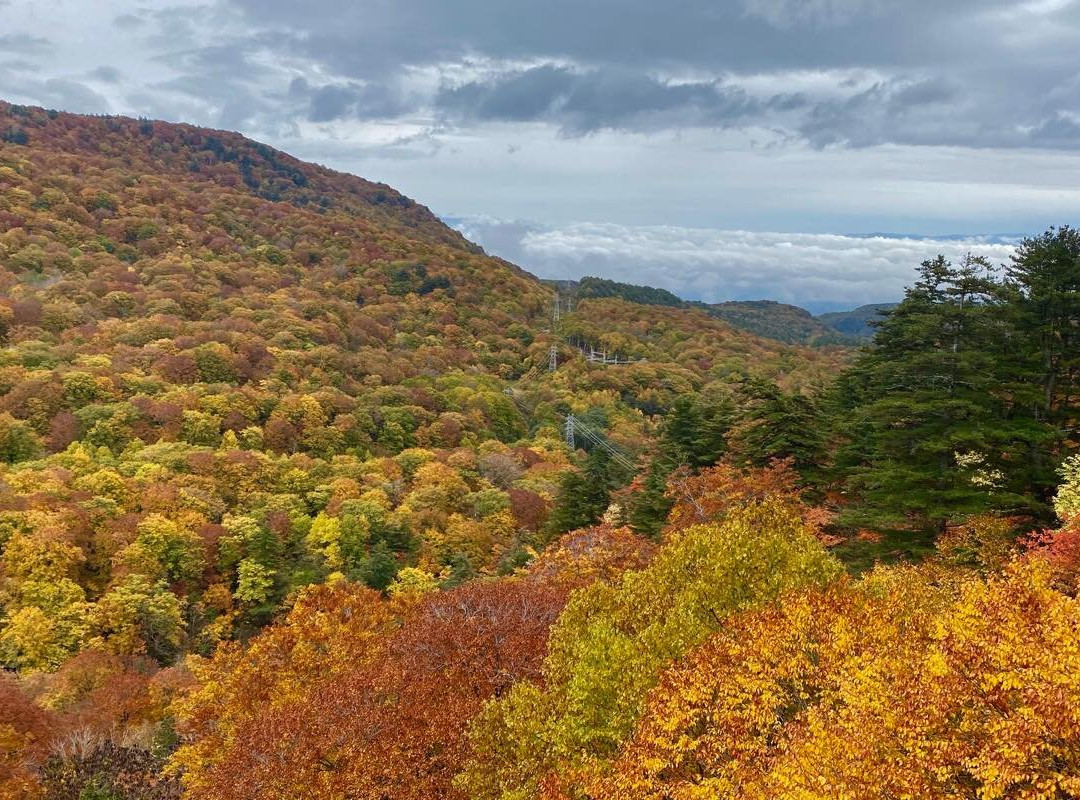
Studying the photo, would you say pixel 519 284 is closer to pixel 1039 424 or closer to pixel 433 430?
pixel 433 430

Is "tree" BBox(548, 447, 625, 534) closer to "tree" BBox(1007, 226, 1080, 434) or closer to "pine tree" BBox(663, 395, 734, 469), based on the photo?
"pine tree" BBox(663, 395, 734, 469)

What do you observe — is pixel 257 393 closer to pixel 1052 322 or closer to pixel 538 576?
pixel 538 576

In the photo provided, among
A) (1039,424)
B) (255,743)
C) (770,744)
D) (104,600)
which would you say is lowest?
(104,600)

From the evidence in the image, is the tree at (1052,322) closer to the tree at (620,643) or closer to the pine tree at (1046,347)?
the pine tree at (1046,347)

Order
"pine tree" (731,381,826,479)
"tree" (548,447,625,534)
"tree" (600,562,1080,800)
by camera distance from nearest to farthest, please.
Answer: "tree" (600,562,1080,800) → "pine tree" (731,381,826,479) → "tree" (548,447,625,534)

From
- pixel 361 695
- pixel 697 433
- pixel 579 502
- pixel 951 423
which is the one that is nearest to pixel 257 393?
pixel 579 502

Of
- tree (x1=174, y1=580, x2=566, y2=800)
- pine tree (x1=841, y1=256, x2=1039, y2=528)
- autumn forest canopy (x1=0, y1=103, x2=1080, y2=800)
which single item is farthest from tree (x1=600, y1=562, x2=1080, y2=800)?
pine tree (x1=841, y1=256, x2=1039, y2=528)

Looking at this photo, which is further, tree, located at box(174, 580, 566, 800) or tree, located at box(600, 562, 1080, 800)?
tree, located at box(174, 580, 566, 800)

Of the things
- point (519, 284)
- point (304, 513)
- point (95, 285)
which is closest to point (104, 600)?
point (304, 513)
